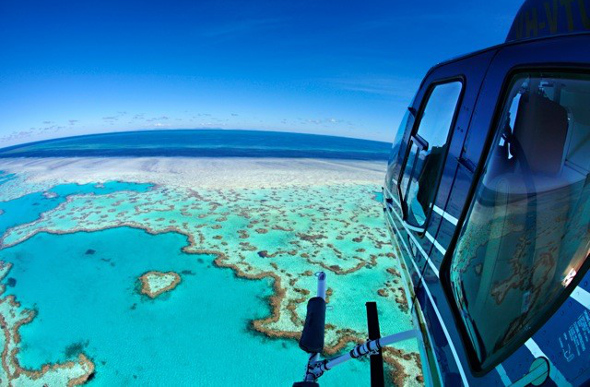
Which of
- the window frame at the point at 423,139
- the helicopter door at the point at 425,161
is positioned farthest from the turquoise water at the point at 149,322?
the helicopter door at the point at 425,161

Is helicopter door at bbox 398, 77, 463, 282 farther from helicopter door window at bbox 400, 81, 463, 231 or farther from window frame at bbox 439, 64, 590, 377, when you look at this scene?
window frame at bbox 439, 64, 590, 377

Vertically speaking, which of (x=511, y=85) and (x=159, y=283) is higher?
(x=511, y=85)

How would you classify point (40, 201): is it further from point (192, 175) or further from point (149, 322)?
point (149, 322)

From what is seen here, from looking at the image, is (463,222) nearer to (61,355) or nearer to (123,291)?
(61,355)

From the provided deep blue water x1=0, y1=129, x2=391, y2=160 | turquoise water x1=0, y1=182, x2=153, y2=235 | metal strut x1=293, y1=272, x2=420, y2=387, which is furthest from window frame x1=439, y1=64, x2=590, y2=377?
deep blue water x1=0, y1=129, x2=391, y2=160

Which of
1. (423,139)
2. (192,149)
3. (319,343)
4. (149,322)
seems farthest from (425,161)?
(192,149)

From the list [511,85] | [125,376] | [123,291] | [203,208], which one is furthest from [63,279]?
[511,85]
